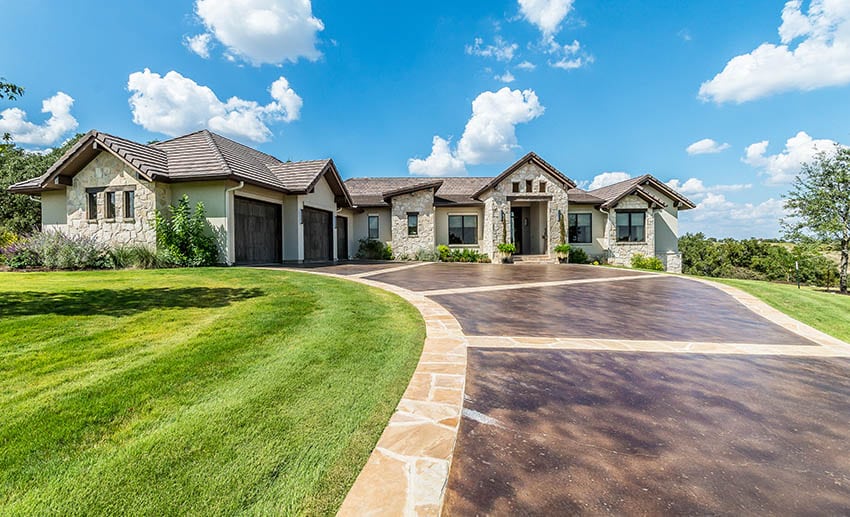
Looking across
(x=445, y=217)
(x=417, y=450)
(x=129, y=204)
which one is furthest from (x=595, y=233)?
(x=129, y=204)

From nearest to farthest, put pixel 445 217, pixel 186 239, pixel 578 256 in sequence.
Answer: pixel 186 239
pixel 578 256
pixel 445 217

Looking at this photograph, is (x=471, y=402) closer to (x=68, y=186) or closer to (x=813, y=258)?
(x=68, y=186)

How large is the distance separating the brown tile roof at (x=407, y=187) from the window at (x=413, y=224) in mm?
1567

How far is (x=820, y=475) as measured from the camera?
199 centimetres

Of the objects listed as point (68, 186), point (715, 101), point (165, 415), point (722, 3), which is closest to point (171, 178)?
point (68, 186)

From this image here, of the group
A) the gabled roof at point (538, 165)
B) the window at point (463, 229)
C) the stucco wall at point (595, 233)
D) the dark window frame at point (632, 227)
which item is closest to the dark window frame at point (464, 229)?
the window at point (463, 229)

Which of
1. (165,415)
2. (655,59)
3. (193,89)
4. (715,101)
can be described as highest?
(193,89)

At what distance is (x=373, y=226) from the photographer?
73.6ft

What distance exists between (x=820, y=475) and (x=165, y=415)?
4245 mm

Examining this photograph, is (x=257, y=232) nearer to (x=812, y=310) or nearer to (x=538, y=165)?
(x=538, y=165)

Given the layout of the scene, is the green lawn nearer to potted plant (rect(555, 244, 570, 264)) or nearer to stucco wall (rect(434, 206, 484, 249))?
potted plant (rect(555, 244, 570, 264))

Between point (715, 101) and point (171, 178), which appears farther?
point (715, 101)

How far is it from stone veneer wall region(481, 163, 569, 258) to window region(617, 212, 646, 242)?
4100mm

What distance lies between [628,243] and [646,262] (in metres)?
1.59
